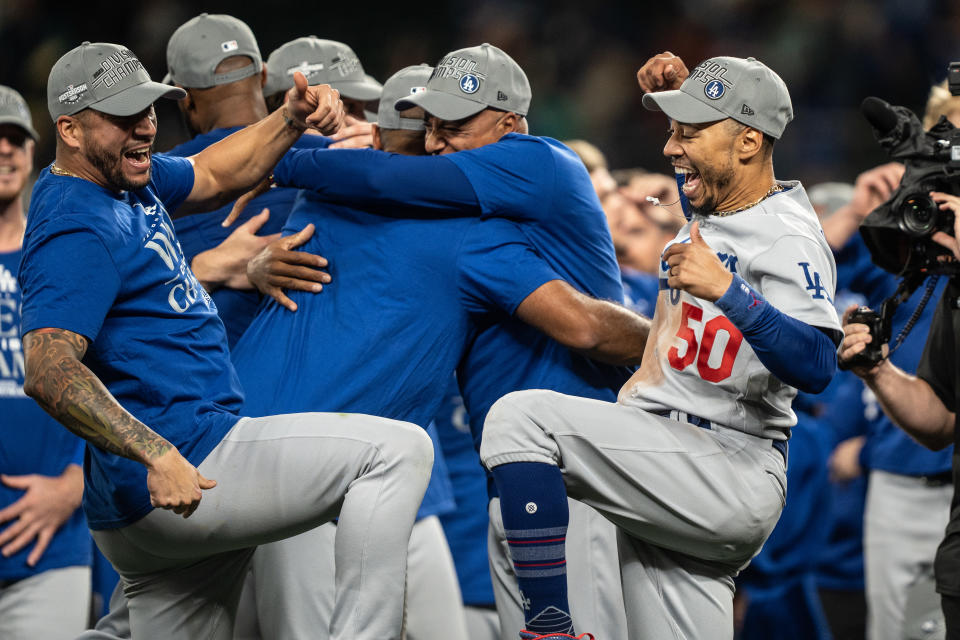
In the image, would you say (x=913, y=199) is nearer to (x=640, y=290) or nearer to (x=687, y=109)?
(x=687, y=109)

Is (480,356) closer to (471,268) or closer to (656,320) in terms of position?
(471,268)

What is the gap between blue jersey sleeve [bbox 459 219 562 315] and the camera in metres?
3.73

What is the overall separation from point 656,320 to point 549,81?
761 centimetres

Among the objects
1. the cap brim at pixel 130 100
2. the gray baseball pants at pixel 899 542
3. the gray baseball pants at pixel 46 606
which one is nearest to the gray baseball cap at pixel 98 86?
the cap brim at pixel 130 100

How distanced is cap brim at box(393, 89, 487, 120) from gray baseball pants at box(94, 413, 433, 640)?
121 centimetres

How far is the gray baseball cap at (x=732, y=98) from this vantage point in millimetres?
3379

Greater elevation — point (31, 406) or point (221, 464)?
point (221, 464)

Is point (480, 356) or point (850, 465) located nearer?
point (480, 356)

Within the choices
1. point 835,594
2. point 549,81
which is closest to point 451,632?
point 835,594

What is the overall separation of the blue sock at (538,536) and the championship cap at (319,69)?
239cm

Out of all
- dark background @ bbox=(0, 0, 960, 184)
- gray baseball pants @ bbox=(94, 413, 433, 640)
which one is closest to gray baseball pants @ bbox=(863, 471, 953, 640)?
gray baseball pants @ bbox=(94, 413, 433, 640)

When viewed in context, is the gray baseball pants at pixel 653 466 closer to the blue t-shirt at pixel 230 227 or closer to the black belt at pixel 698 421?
the black belt at pixel 698 421

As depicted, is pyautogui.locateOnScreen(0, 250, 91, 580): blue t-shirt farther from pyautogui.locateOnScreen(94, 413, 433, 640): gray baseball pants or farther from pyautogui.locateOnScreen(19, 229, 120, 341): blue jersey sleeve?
pyautogui.locateOnScreen(19, 229, 120, 341): blue jersey sleeve

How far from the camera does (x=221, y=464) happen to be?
3.10 meters
